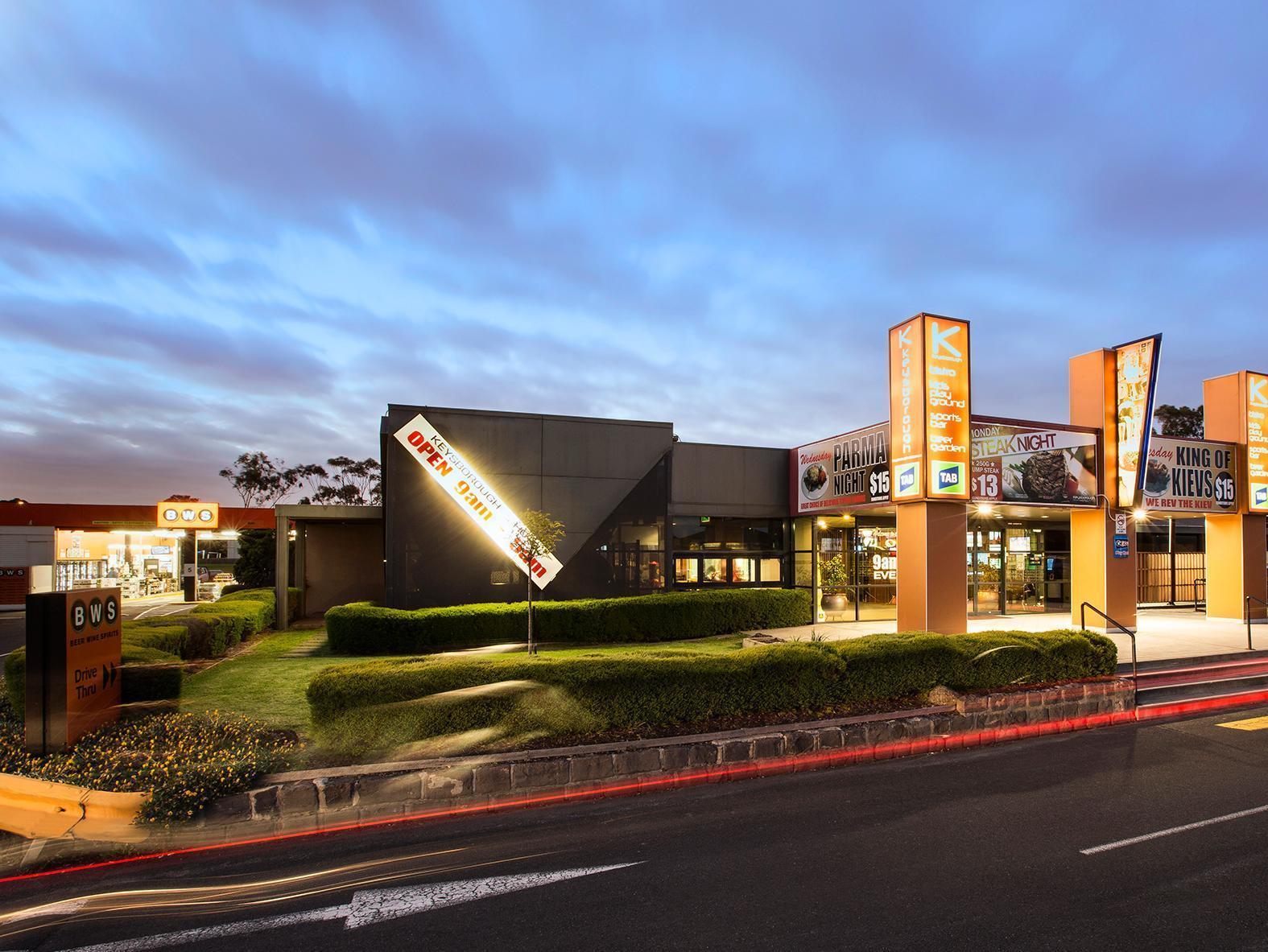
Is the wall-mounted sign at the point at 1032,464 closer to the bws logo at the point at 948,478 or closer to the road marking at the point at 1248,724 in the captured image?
the bws logo at the point at 948,478

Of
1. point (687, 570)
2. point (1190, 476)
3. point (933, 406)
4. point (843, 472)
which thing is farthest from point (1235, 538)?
point (687, 570)

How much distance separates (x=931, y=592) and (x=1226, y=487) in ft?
36.8

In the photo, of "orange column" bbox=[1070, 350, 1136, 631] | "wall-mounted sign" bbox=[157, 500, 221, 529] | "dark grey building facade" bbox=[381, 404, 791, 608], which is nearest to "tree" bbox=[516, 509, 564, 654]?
"dark grey building facade" bbox=[381, 404, 791, 608]

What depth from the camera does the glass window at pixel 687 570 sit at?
19.3m

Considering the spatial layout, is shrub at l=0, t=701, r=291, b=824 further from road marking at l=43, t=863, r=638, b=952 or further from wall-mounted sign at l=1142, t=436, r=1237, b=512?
wall-mounted sign at l=1142, t=436, r=1237, b=512

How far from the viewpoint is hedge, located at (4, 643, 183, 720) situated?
785 centimetres

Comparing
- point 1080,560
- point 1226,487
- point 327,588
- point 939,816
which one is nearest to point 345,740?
point 939,816

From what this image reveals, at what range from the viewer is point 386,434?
58.2ft

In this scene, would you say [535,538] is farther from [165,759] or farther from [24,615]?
[24,615]

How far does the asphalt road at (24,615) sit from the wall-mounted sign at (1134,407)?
22.2 metres

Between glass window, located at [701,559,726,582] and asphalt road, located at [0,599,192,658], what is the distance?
13.0 m

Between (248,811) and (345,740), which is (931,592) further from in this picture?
(248,811)

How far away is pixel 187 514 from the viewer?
2403 cm

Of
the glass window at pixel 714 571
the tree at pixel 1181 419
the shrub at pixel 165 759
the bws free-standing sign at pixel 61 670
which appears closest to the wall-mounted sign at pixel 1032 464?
the glass window at pixel 714 571
